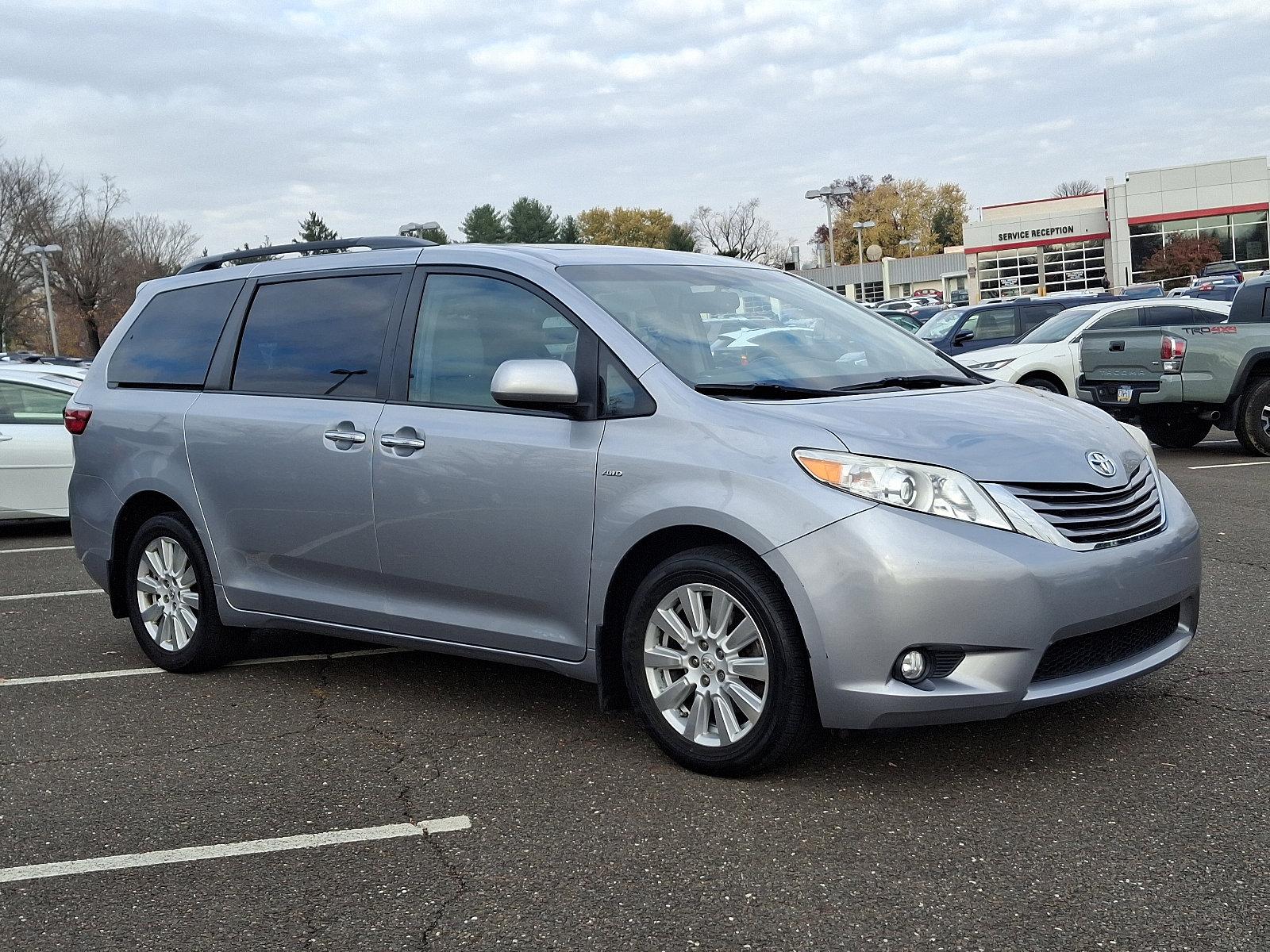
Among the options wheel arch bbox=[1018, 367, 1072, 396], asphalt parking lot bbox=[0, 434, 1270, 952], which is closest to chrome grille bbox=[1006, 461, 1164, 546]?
asphalt parking lot bbox=[0, 434, 1270, 952]

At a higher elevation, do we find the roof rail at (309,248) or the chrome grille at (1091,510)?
the roof rail at (309,248)

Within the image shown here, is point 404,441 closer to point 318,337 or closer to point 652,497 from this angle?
point 318,337

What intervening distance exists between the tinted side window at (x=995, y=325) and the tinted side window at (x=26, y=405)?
13890 millimetres

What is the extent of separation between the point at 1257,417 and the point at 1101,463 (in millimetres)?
9707

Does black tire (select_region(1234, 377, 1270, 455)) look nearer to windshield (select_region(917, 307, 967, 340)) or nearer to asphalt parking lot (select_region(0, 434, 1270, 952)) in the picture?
asphalt parking lot (select_region(0, 434, 1270, 952))

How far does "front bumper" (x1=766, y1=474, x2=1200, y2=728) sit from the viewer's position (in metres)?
3.89

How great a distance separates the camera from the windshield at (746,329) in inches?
183

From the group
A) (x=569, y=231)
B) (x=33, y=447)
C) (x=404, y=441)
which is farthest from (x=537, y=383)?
(x=569, y=231)

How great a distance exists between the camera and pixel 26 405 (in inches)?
437

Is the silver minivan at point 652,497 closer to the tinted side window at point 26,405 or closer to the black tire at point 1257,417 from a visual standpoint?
the tinted side window at point 26,405

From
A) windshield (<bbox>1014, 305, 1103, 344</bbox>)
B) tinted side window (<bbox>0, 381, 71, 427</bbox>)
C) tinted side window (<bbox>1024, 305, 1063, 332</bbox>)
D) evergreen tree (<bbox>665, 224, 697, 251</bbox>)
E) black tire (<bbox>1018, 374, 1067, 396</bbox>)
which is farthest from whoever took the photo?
evergreen tree (<bbox>665, 224, 697, 251</bbox>)

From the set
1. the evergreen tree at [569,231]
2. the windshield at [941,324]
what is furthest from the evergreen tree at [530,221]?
the windshield at [941,324]

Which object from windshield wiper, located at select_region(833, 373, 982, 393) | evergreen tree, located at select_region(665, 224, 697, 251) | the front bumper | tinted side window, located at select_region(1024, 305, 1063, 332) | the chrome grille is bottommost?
the front bumper

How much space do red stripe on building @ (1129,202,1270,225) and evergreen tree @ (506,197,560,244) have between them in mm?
63316
